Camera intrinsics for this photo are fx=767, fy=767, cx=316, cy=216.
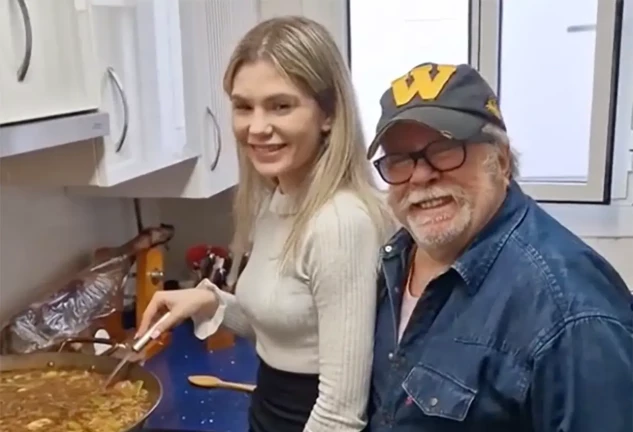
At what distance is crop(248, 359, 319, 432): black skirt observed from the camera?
47.0 inches

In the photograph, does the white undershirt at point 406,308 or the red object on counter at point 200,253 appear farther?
the red object on counter at point 200,253

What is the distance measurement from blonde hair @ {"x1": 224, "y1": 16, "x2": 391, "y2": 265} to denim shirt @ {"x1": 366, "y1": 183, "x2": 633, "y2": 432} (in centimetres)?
21

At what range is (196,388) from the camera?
1.68 metres

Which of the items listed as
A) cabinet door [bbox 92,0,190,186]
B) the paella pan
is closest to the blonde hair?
cabinet door [bbox 92,0,190,186]

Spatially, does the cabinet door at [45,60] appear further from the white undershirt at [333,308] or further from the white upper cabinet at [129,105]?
the white undershirt at [333,308]

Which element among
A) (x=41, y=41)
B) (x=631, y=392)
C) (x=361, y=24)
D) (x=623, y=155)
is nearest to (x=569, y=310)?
(x=631, y=392)

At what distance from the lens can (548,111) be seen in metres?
2.04

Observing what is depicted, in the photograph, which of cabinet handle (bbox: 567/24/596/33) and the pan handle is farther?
cabinet handle (bbox: 567/24/596/33)

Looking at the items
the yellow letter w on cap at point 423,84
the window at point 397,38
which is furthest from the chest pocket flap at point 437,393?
the window at point 397,38

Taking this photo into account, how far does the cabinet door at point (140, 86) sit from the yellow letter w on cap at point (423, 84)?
2.07ft

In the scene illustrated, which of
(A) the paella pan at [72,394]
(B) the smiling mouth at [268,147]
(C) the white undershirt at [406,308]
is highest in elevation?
(B) the smiling mouth at [268,147]

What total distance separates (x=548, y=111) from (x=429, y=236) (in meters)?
1.23

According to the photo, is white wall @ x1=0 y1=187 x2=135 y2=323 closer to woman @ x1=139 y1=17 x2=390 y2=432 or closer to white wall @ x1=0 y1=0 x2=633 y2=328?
white wall @ x1=0 y1=0 x2=633 y2=328

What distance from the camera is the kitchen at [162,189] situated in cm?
145
